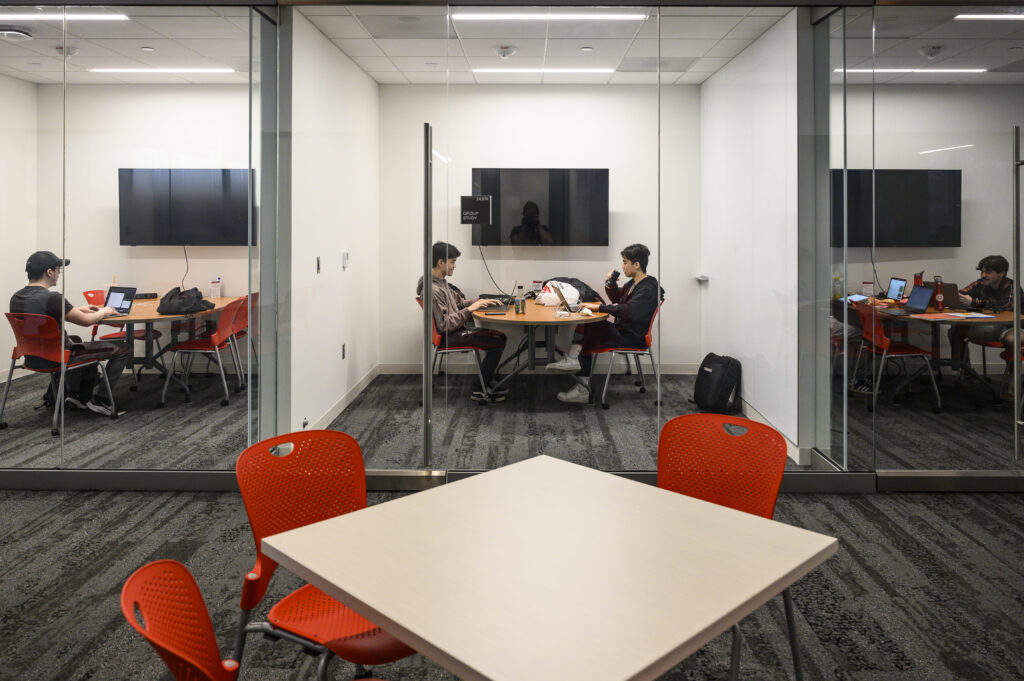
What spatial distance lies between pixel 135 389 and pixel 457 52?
2865 mm

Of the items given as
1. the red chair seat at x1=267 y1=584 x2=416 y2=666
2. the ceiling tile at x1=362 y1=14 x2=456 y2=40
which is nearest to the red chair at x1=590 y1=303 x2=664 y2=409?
the ceiling tile at x1=362 y1=14 x2=456 y2=40

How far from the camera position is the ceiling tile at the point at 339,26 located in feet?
13.7

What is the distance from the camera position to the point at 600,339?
4.29 meters

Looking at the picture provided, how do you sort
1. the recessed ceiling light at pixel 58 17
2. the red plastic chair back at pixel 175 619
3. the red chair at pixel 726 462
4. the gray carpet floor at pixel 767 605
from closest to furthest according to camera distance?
the red plastic chair back at pixel 175 619 → the red chair at pixel 726 462 → the gray carpet floor at pixel 767 605 → the recessed ceiling light at pixel 58 17

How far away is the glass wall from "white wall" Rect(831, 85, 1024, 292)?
371 cm

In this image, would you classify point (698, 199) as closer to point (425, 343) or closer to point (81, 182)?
point (425, 343)

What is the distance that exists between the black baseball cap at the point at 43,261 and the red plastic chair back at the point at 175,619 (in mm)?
3675

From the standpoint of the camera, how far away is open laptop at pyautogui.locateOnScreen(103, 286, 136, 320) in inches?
165

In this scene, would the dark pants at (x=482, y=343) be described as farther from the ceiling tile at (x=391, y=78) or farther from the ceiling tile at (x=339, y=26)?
the ceiling tile at (x=339, y=26)

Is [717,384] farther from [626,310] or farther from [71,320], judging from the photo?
[71,320]

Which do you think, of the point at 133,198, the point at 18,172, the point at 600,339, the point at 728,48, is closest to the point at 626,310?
the point at 600,339

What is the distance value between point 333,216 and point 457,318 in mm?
984

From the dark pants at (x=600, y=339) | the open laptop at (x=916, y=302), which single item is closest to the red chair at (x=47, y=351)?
the dark pants at (x=600, y=339)

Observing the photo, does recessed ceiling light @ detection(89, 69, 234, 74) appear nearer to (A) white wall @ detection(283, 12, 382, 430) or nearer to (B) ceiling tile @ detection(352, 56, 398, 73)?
(A) white wall @ detection(283, 12, 382, 430)
